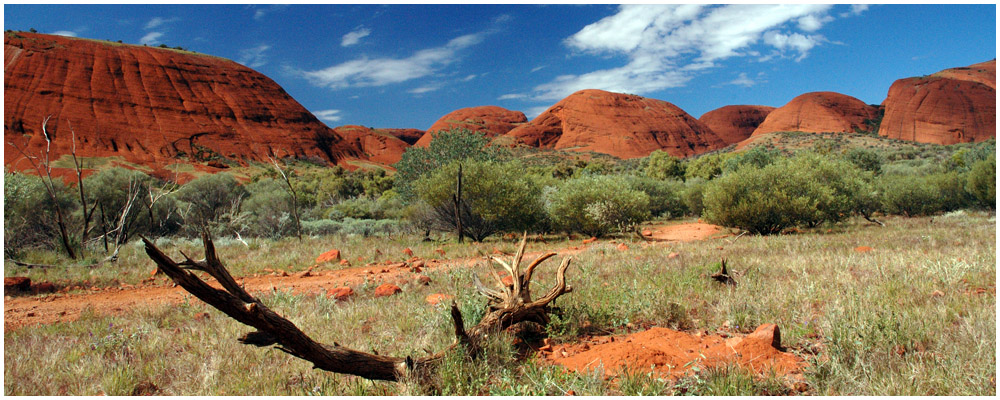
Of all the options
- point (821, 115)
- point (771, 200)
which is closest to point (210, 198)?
point (771, 200)

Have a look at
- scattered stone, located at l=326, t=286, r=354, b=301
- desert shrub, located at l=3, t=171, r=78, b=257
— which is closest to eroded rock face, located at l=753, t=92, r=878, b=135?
scattered stone, located at l=326, t=286, r=354, b=301

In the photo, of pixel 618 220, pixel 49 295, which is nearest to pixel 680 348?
pixel 49 295

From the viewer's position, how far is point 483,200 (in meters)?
14.9

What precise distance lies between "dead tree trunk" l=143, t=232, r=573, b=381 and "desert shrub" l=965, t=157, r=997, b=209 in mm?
21154

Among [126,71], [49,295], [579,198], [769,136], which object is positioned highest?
[126,71]

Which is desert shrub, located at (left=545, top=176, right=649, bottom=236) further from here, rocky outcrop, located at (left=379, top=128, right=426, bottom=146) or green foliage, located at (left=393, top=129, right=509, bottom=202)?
rocky outcrop, located at (left=379, top=128, right=426, bottom=146)

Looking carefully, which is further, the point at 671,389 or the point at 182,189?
the point at 182,189

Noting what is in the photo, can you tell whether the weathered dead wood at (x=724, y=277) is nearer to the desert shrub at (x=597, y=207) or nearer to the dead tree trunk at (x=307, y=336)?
the dead tree trunk at (x=307, y=336)

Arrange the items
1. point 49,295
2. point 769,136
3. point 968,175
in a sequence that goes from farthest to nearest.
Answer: point 769,136 < point 968,175 < point 49,295

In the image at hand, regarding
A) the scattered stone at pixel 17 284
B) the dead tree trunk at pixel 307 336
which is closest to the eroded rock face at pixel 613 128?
the scattered stone at pixel 17 284

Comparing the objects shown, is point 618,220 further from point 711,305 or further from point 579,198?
point 711,305

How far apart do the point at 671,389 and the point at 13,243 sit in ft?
48.7

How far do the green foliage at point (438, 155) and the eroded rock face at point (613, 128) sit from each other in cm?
8078

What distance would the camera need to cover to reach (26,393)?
328 centimetres
